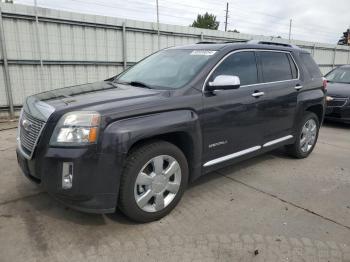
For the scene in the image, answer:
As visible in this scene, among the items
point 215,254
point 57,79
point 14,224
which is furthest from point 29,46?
point 215,254

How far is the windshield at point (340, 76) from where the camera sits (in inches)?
364

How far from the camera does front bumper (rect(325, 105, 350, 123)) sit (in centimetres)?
817

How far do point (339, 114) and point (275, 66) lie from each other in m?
4.59

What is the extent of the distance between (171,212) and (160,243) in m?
0.58

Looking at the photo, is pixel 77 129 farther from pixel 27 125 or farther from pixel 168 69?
pixel 168 69

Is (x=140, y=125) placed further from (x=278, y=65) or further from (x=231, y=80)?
(x=278, y=65)

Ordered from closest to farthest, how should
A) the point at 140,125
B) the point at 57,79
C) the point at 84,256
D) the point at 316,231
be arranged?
the point at 84,256, the point at 140,125, the point at 316,231, the point at 57,79

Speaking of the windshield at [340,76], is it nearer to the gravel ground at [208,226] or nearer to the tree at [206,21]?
the gravel ground at [208,226]

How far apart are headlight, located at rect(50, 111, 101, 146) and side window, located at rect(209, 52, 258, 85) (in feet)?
5.00

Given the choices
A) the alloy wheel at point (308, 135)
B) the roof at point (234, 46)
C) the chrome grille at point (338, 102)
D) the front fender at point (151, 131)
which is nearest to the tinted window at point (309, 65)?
the roof at point (234, 46)

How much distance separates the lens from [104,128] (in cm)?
273

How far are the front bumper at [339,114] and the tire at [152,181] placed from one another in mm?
6408

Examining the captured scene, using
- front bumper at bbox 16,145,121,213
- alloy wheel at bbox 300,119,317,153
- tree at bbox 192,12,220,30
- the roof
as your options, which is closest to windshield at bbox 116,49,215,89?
the roof

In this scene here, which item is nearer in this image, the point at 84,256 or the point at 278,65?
the point at 84,256
